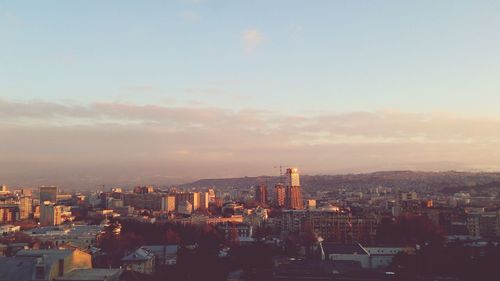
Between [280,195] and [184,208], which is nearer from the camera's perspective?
[184,208]

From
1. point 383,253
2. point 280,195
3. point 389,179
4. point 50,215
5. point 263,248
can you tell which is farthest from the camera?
point 389,179

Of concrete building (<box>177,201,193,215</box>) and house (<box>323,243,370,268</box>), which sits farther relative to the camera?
concrete building (<box>177,201,193,215</box>)

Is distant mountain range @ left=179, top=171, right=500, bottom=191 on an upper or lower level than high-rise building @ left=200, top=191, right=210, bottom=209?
upper

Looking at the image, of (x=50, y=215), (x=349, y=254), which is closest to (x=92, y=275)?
(x=349, y=254)

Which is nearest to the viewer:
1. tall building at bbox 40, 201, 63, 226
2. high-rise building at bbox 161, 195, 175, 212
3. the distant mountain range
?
tall building at bbox 40, 201, 63, 226

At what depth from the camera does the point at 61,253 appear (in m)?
12.5

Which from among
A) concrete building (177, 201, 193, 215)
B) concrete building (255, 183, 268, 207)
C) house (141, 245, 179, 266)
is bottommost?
concrete building (177, 201, 193, 215)

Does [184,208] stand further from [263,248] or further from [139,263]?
[139,263]

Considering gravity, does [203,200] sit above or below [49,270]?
below

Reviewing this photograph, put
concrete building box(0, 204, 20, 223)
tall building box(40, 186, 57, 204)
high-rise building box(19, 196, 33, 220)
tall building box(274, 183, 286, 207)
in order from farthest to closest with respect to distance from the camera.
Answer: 1. tall building box(40, 186, 57, 204)
2. tall building box(274, 183, 286, 207)
3. high-rise building box(19, 196, 33, 220)
4. concrete building box(0, 204, 20, 223)

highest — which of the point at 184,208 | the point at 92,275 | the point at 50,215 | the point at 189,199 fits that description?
the point at 92,275

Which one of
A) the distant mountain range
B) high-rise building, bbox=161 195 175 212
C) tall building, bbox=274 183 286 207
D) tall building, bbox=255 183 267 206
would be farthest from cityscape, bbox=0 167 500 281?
the distant mountain range

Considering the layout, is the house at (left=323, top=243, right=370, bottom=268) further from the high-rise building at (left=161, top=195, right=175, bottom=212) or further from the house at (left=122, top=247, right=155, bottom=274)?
the high-rise building at (left=161, top=195, right=175, bottom=212)

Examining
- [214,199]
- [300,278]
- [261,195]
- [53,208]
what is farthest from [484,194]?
[300,278]
